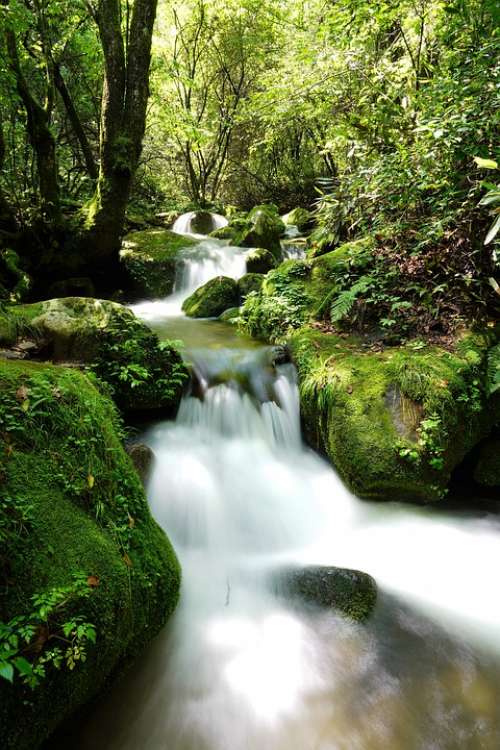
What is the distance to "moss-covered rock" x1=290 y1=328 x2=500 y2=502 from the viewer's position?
4160 millimetres

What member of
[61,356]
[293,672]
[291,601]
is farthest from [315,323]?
[293,672]

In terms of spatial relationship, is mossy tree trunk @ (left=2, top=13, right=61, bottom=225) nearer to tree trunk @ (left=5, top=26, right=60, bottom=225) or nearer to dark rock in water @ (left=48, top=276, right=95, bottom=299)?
tree trunk @ (left=5, top=26, right=60, bottom=225)

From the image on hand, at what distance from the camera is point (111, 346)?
451 centimetres

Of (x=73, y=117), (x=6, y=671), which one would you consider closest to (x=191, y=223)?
(x=73, y=117)

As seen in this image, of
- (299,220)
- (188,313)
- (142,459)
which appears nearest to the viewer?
(142,459)

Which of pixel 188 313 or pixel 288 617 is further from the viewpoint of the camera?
pixel 188 313

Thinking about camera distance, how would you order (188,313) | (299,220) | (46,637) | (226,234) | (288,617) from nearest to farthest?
(46,637) < (288,617) < (188,313) < (226,234) < (299,220)

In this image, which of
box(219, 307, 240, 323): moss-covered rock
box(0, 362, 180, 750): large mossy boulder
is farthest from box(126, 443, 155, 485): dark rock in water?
box(219, 307, 240, 323): moss-covered rock

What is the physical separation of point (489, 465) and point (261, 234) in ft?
26.9

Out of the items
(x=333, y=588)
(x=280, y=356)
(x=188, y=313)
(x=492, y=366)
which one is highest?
(x=188, y=313)

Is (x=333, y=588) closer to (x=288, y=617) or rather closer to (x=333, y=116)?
(x=288, y=617)

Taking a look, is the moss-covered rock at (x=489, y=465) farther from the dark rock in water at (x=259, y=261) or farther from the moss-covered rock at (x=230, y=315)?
the dark rock in water at (x=259, y=261)

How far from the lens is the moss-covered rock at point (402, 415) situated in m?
4.16

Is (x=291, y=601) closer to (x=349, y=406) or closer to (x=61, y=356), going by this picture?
(x=349, y=406)
